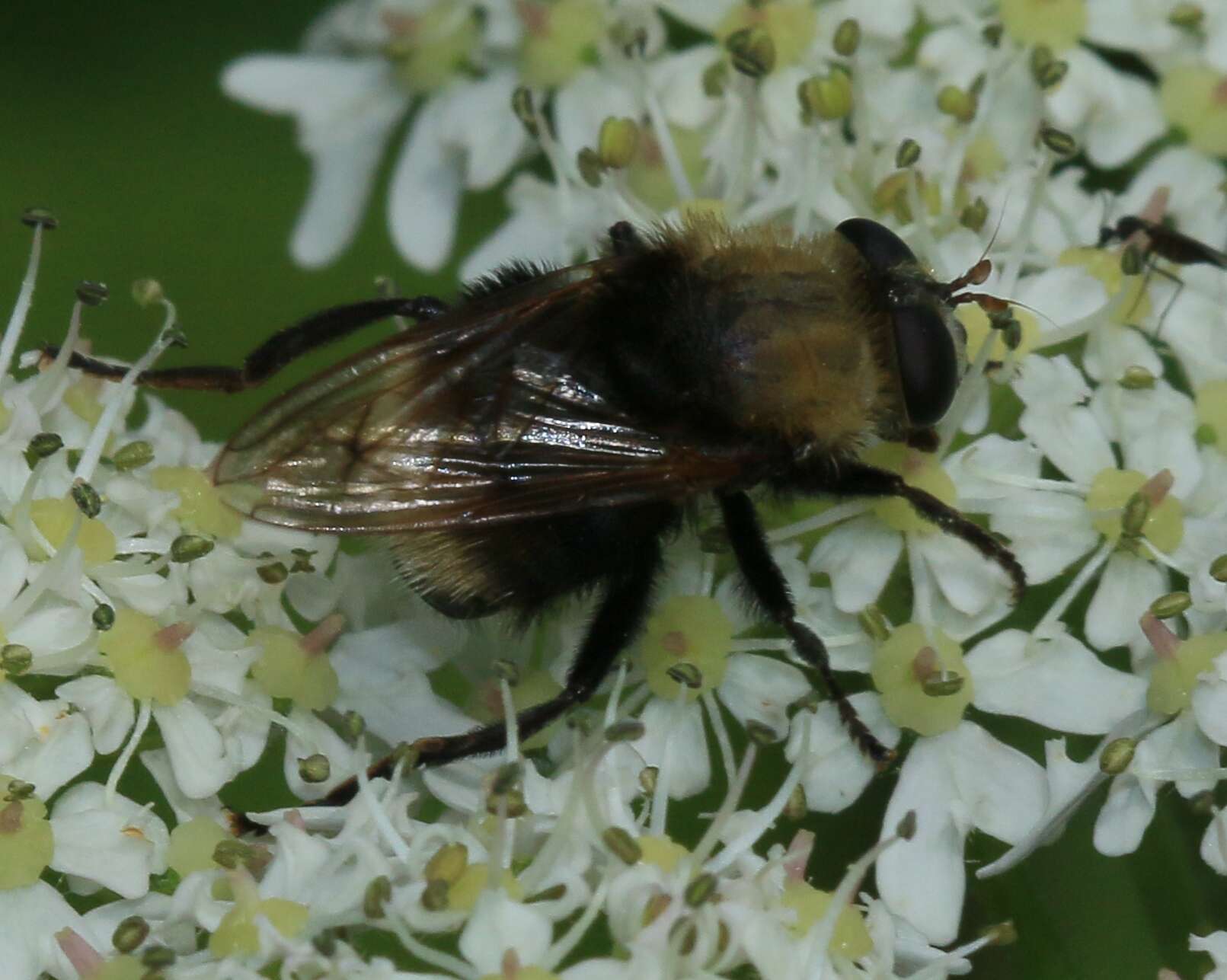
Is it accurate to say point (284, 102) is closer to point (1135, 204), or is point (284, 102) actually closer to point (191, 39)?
point (191, 39)

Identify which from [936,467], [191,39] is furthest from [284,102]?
[936,467]

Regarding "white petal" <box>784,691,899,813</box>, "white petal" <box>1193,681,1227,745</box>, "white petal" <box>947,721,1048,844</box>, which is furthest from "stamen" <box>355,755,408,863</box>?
"white petal" <box>1193,681,1227,745</box>

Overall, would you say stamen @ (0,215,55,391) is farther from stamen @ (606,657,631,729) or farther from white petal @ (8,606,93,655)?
stamen @ (606,657,631,729)

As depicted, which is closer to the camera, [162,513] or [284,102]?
[162,513]

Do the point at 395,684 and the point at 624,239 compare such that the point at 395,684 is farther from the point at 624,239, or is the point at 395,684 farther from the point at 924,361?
the point at 924,361

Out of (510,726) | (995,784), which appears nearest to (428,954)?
(510,726)

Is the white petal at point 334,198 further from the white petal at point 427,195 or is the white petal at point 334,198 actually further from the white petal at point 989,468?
the white petal at point 989,468
